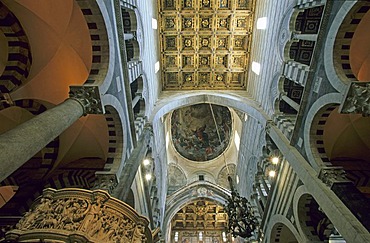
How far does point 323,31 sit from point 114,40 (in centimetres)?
714

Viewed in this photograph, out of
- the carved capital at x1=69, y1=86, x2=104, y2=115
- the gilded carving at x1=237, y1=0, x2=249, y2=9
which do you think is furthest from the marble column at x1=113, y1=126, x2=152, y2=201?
the gilded carving at x1=237, y1=0, x2=249, y2=9

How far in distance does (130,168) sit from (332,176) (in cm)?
715

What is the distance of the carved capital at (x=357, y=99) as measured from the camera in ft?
21.9

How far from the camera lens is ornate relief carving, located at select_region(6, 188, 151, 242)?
441 cm

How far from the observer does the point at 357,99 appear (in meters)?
6.90

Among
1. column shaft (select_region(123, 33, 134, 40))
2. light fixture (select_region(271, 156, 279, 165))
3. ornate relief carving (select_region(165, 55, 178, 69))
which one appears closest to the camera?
column shaft (select_region(123, 33, 134, 40))

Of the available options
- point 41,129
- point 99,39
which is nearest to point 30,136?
point 41,129

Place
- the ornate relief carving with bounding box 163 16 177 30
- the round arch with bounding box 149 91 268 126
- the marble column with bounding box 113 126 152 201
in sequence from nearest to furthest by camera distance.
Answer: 1. the marble column with bounding box 113 126 152 201
2. the round arch with bounding box 149 91 268 126
3. the ornate relief carving with bounding box 163 16 177 30

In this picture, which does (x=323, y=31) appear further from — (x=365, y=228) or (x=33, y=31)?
(x=33, y=31)

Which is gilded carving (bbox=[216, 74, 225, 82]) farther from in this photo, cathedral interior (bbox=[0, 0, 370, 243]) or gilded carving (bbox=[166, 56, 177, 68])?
gilded carving (bbox=[166, 56, 177, 68])

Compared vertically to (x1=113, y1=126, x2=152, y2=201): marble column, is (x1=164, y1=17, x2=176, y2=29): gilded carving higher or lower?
higher

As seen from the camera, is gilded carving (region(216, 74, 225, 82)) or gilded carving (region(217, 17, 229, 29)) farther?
gilded carving (region(216, 74, 225, 82))

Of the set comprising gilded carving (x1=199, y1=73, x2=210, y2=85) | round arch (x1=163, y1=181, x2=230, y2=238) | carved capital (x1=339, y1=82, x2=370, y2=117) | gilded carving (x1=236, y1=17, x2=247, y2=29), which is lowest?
round arch (x1=163, y1=181, x2=230, y2=238)

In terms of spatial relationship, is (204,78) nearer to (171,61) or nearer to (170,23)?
(171,61)
